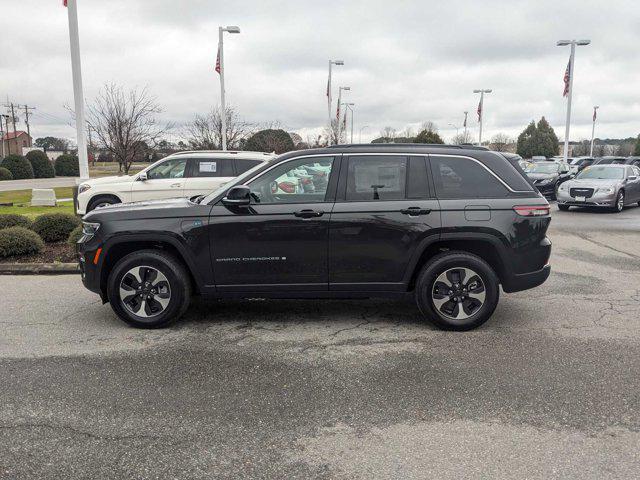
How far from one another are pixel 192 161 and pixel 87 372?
8839 millimetres

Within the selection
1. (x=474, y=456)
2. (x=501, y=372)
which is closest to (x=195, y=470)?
(x=474, y=456)

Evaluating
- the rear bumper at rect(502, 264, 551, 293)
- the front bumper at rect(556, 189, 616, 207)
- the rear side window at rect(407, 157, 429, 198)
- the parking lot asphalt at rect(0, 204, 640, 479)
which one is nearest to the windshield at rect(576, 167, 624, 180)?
the front bumper at rect(556, 189, 616, 207)

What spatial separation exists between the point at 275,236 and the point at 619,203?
50.3ft

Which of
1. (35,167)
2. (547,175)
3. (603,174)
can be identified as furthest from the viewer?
(35,167)

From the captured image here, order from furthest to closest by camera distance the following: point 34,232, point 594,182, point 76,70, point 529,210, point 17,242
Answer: point 594,182 < point 76,70 < point 34,232 < point 17,242 < point 529,210

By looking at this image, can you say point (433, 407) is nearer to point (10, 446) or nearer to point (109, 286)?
point (10, 446)

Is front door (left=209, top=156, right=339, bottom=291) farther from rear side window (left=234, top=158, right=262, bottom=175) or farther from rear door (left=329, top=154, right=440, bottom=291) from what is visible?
rear side window (left=234, top=158, right=262, bottom=175)

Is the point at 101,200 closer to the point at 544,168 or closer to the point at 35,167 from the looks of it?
the point at 544,168

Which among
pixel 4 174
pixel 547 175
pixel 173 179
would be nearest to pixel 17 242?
pixel 173 179

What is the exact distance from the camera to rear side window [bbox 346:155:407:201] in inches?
205

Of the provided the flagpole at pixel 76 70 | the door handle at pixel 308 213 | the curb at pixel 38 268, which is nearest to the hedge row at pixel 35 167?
the flagpole at pixel 76 70

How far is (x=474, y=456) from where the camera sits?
305 cm

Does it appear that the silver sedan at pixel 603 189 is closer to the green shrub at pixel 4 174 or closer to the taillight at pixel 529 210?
Answer: the taillight at pixel 529 210

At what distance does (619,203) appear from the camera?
1678cm
